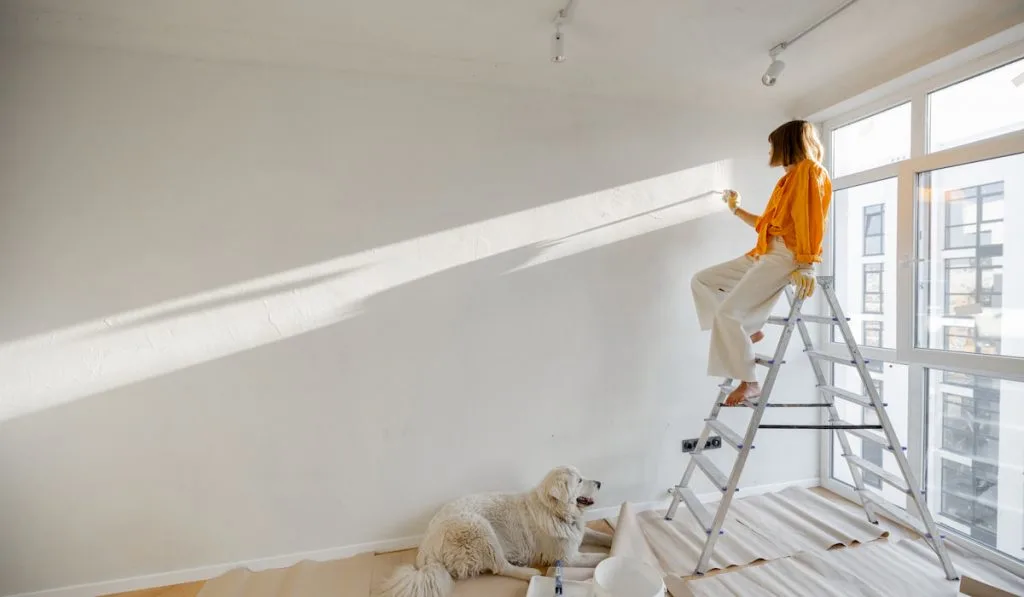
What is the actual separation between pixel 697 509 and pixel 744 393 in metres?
0.58

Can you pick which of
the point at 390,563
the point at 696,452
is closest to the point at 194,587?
the point at 390,563

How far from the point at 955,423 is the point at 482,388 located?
91.0 inches

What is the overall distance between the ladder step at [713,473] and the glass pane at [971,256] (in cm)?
125

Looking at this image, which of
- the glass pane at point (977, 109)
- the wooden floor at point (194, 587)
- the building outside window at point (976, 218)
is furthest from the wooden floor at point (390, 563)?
the glass pane at point (977, 109)

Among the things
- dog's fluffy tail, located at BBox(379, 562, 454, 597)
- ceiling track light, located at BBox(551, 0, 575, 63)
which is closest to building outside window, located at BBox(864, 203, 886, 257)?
ceiling track light, located at BBox(551, 0, 575, 63)

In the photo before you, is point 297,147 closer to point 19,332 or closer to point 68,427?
point 19,332

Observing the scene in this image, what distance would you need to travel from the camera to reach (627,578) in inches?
60.6

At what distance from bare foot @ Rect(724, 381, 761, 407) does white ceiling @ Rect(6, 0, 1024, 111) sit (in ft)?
5.18

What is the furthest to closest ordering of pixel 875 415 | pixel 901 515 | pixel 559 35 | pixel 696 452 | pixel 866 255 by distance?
pixel 866 255 → pixel 875 415 → pixel 696 452 → pixel 901 515 → pixel 559 35

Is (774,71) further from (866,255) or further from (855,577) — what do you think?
(855,577)

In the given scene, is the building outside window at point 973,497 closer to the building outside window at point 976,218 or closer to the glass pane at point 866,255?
the glass pane at point 866,255

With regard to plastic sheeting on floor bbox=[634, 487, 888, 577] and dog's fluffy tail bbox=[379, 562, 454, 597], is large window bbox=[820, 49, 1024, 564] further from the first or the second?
dog's fluffy tail bbox=[379, 562, 454, 597]

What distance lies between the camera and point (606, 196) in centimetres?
224

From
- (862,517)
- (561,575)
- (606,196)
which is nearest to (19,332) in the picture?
(561,575)
